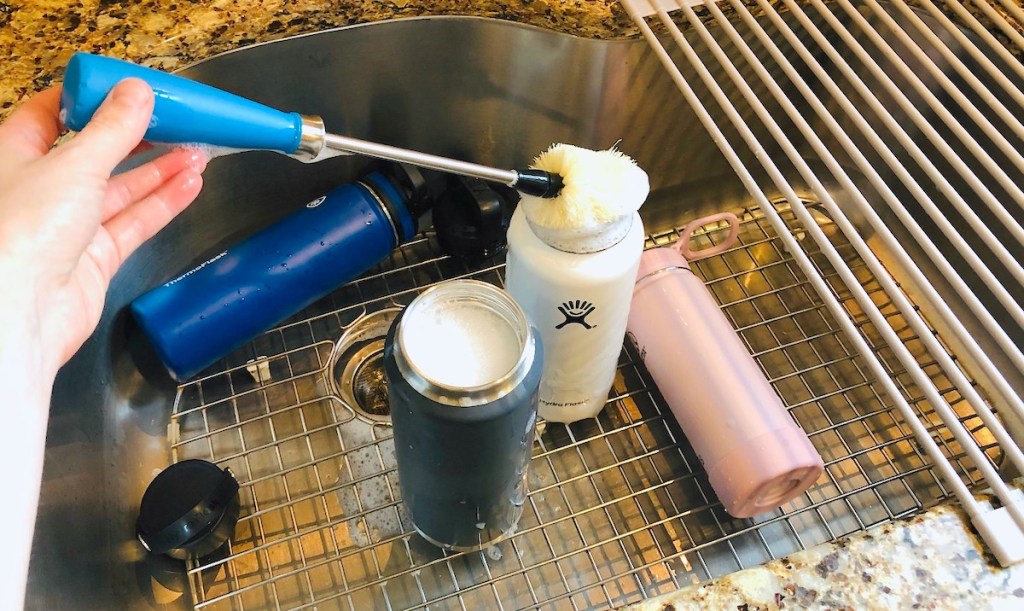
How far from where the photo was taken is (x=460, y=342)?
0.51 m

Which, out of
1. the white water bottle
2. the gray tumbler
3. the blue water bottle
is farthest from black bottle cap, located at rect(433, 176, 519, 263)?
the gray tumbler

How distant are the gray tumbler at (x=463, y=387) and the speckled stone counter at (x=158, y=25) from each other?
31cm

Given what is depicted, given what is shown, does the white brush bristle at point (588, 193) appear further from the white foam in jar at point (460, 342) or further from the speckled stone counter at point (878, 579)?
the speckled stone counter at point (878, 579)

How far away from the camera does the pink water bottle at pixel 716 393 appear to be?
622 mm

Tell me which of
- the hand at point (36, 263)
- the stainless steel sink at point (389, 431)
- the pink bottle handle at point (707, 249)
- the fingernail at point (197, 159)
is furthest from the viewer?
the pink bottle handle at point (707, 249)

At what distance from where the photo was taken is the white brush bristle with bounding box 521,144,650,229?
1.77 ft

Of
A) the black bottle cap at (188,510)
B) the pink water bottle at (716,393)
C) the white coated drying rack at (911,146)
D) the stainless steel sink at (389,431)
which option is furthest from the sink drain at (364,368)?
the white coated drying rack at (911,146)

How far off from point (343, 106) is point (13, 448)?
0.43m

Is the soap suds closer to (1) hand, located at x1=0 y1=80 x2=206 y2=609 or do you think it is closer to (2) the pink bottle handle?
(1) hand, located at x1=0 y1=80 x2=206 y2=609

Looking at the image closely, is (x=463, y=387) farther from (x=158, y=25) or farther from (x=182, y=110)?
(x=158, y=25)

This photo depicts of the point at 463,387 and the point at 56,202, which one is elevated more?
the point at 56,202

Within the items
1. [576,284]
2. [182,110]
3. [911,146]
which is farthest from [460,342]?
[911,146]

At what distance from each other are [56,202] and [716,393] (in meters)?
0.50

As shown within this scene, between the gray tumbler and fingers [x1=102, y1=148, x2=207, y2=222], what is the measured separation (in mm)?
201
